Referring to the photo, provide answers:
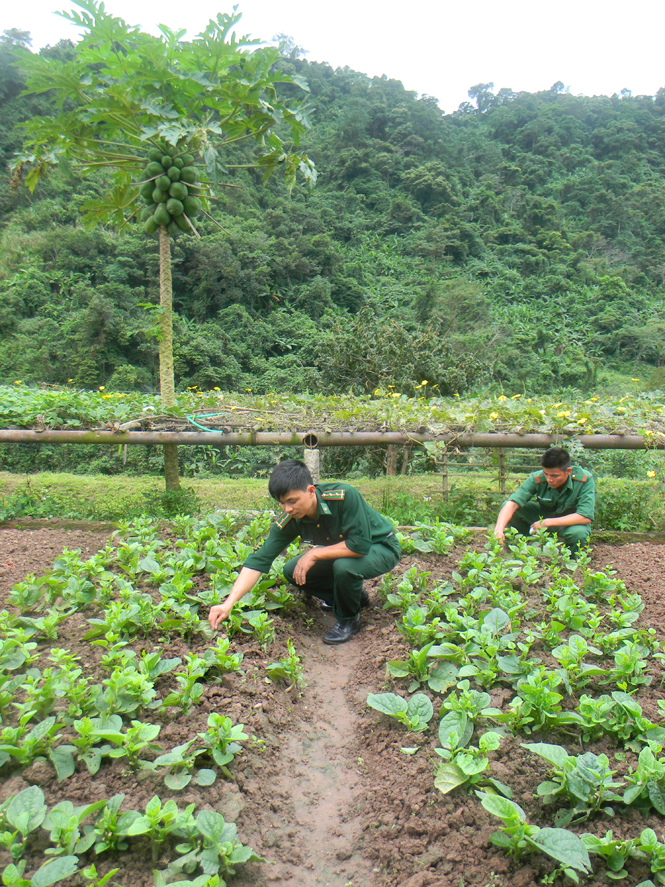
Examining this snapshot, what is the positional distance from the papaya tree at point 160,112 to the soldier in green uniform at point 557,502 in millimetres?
3696

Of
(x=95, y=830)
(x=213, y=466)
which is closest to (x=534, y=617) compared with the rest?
(x=95, y=830)

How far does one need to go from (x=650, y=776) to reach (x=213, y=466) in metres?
12.6

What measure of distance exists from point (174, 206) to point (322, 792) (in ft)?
17.1

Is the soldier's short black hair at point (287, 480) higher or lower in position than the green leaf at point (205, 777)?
higher

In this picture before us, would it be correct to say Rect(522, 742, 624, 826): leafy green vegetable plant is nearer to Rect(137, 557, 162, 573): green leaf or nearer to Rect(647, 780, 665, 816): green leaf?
Rect(647, 780, 665, 816): green leaf

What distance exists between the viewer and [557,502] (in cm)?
489

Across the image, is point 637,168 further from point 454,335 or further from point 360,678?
point 360,678

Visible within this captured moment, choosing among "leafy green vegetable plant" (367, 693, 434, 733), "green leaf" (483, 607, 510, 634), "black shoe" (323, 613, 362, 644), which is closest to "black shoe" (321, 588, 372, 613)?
"black shoe" (323, 613, 362, 644)

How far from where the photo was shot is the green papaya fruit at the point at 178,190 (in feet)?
18.1

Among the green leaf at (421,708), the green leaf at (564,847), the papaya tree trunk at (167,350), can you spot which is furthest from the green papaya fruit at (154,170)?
the green leaf at (564,847)

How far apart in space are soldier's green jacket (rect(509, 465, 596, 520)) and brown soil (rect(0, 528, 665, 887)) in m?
1.55

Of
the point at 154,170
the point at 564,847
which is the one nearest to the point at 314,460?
the point at 154,170

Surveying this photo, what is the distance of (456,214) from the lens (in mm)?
39781

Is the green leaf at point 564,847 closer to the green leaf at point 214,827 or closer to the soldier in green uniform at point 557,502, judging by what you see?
the green leaf at point 214,827
